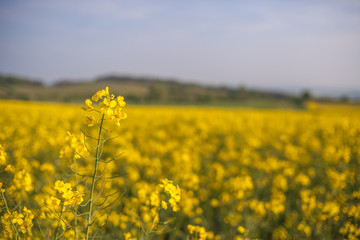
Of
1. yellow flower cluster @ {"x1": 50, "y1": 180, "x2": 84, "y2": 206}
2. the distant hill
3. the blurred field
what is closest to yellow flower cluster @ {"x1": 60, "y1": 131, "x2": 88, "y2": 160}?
the blurred field

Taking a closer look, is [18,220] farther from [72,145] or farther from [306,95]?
[306,95]

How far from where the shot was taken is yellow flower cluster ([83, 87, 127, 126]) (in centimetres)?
136

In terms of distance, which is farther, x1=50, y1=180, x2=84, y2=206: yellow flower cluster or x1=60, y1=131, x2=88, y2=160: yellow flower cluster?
x1=60, y1=131, x2=88, y2=160: yellow flower cluster

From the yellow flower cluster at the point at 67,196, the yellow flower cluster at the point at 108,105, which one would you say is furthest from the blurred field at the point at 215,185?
the yellow flower cluster at the point at 108,105

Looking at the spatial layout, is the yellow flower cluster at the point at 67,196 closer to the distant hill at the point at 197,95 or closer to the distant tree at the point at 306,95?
the distant hill at the point at 197,95

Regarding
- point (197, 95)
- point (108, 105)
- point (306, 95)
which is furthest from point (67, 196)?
point (197, 95)

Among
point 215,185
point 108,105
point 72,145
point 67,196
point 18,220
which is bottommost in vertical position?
point 215,185

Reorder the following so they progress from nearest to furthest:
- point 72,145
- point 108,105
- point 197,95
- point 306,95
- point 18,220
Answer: point 108,105 → point 18,220 → point 72,145 → point 306,95 → point 197,95

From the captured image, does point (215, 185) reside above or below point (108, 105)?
below

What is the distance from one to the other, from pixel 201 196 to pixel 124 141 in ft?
8.77

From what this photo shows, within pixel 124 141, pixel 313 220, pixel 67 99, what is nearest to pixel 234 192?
pixel 313 220

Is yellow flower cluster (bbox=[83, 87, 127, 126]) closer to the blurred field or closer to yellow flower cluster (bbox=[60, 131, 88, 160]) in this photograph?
the blurred field

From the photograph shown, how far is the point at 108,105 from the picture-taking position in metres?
1.37

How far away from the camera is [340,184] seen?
4102mm
